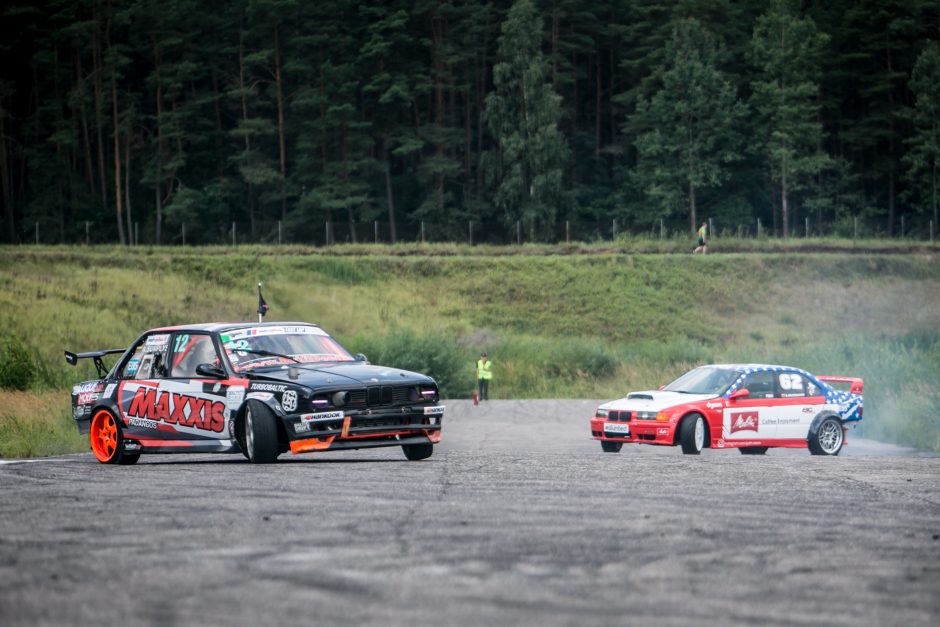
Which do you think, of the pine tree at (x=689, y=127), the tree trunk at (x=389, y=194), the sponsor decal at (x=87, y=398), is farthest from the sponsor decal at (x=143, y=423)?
the pine tree at (x=689, y=127)

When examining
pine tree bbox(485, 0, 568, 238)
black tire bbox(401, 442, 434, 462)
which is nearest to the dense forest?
pine tree bbox(485, 0, 568, 238)

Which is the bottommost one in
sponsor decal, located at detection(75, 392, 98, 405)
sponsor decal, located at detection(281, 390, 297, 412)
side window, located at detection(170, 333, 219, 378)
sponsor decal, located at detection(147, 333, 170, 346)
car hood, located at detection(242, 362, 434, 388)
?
sponsor decal, located at detection(75, 392, 98, 405)

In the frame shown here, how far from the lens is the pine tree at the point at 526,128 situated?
80.2 meters

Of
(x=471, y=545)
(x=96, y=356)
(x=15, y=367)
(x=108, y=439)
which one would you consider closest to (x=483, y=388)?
(x=15, y=367)

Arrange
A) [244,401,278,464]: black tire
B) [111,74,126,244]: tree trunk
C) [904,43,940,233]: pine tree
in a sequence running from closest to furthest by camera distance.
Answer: [244,401,278,464]: black tire
[904,43,940,233]: pine tree
[111,74,126,244]: tree trunk

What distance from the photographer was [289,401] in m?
16.0

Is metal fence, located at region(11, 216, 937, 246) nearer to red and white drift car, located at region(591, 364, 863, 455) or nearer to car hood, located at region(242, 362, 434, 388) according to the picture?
red and white drift car, located at region(591, 364, 863, 455)

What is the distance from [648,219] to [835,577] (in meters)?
73.5

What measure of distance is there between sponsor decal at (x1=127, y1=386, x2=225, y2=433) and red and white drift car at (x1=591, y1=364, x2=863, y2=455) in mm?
6614

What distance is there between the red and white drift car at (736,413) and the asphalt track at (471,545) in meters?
4.57

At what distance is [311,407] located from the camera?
1583 cm

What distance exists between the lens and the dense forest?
8088cm

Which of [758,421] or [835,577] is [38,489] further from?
[758,421]

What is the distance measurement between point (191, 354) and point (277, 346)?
3.31 feet
